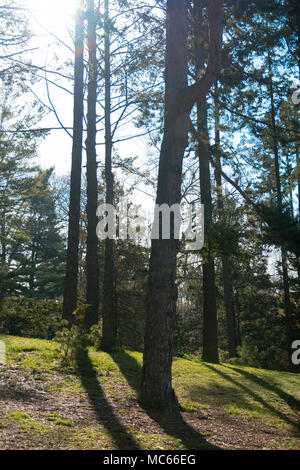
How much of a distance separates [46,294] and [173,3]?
24.2m

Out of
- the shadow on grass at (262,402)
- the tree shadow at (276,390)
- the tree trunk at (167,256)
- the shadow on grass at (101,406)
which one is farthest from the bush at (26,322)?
the tree trunk at (167,256)

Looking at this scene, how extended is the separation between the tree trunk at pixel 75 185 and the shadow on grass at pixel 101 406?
2319mm

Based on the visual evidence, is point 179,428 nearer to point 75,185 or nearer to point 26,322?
point 75,185

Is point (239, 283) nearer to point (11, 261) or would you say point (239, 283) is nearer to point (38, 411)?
point (11, 261)

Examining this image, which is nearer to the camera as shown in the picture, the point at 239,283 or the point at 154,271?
the point at 154,271

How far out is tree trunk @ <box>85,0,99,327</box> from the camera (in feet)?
39.2

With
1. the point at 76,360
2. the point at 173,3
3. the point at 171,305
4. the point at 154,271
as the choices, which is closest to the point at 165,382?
the point at 171,305

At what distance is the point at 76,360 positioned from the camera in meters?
7.98

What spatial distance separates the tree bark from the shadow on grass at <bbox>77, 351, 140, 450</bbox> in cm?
62

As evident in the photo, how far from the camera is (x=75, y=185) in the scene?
445 inches
